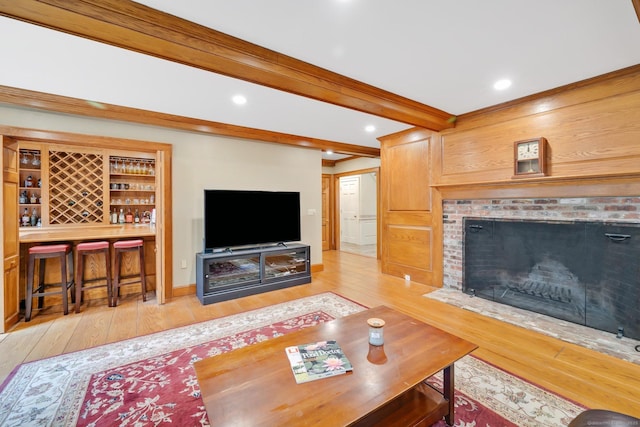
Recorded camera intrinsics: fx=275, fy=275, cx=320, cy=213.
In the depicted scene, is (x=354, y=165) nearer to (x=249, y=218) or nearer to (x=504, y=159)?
(x=249, y=218)

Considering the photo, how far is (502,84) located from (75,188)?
6.16 m

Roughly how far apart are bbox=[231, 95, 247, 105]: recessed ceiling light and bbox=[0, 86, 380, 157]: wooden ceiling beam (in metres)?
0.86

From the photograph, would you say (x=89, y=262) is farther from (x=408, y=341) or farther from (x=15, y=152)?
(x=408, y=341)

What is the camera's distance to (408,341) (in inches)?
66.3

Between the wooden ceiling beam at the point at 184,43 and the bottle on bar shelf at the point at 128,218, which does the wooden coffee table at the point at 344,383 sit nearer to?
the wooden ceiling beam at the point at 184,43

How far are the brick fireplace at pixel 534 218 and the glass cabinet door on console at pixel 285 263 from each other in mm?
2147

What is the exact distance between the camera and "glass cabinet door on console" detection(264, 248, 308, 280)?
4074 mm

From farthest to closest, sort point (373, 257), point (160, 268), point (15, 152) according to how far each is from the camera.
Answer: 1. point (373, 257)
2. point (160, 268)
3. point (15, 152)

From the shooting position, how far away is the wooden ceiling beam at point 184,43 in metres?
1.53

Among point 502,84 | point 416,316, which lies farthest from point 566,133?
point 416,316

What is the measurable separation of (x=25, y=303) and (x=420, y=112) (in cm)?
513

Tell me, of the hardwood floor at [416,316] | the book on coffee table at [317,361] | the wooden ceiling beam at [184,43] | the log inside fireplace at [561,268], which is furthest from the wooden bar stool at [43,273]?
the log inside fireplace at [561,268]

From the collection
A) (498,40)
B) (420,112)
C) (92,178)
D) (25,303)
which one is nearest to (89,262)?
(25,303)

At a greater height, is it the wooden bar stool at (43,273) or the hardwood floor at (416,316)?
the wooden bar stool at (43,273)
